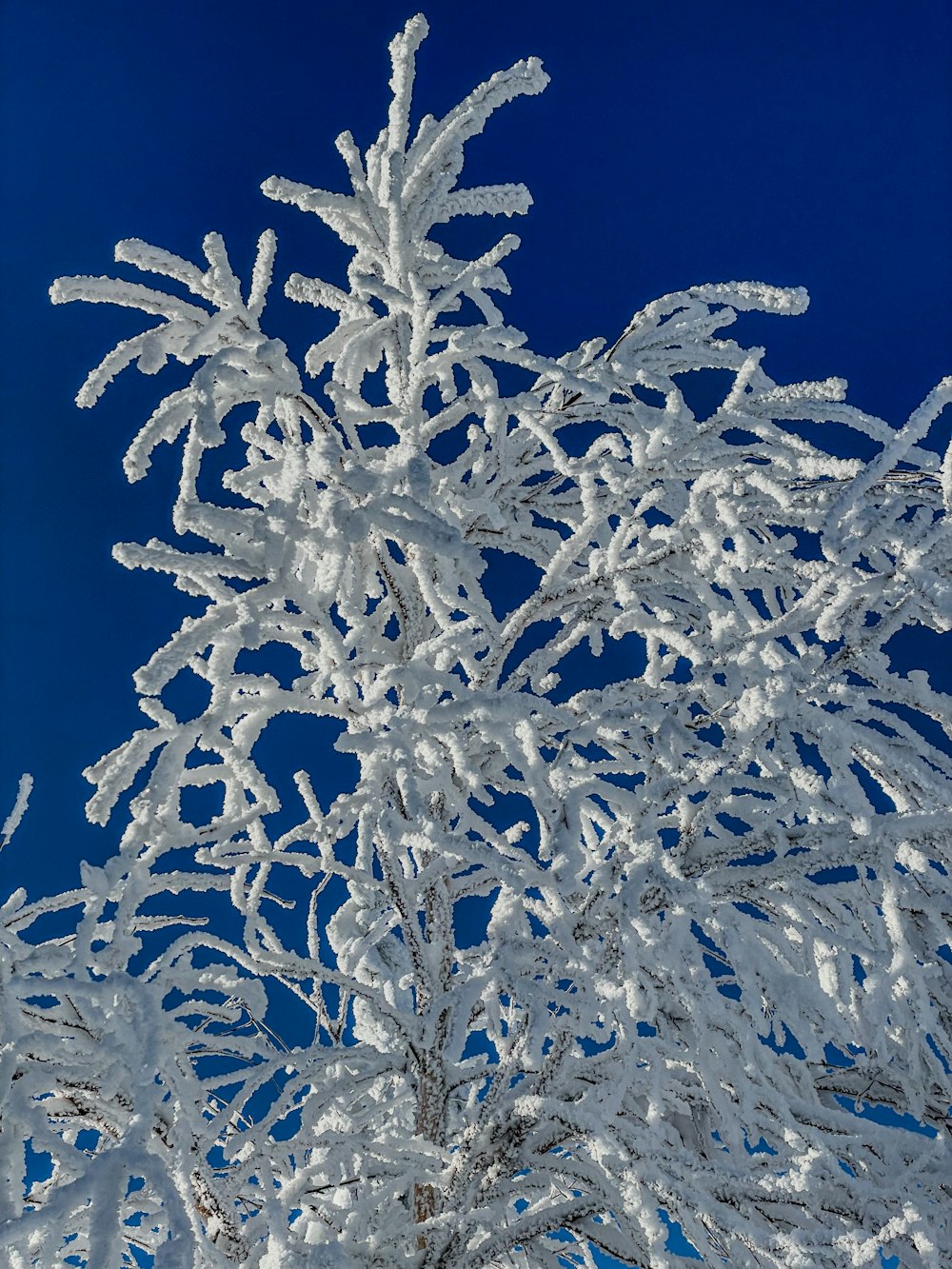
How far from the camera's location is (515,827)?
4.23m

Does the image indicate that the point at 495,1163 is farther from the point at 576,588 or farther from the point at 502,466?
the point at 502,466

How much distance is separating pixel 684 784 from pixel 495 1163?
167 centimetres

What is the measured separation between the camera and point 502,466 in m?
4.30

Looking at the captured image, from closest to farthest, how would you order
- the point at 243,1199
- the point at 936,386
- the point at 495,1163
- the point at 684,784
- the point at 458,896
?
the point at 936,386, the point at 684,784, the point at 495,1163, the point at 243,1199, the point at 458,896

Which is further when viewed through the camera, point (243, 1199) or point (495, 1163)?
point (243, 1199)

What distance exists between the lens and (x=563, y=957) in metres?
2.65

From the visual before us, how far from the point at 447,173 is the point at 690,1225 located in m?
4.28

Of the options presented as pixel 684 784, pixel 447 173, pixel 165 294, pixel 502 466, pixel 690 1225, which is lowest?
pixel 690 1225

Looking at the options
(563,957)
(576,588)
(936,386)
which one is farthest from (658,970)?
(936,386)

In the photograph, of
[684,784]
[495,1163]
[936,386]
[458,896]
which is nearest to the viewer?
[936,386]

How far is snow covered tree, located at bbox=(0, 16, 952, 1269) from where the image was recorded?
103 inches

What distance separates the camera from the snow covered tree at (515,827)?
2.62 m

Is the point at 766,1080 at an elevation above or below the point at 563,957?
below

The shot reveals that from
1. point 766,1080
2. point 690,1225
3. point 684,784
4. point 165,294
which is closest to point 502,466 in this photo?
point 165,294
